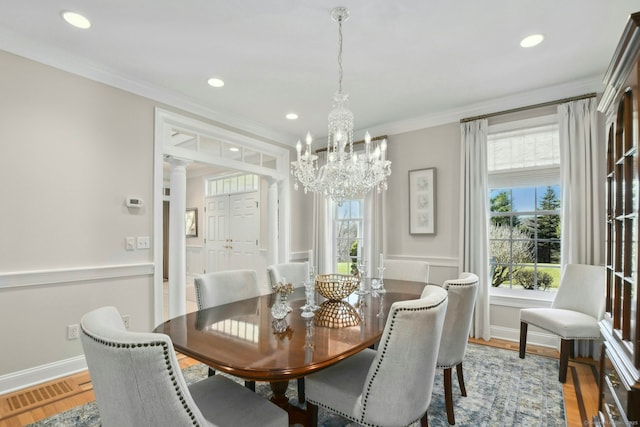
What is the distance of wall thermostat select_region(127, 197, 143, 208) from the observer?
3.08m

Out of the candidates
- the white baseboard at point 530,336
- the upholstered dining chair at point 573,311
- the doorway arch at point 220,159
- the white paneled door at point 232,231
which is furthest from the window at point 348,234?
the upholstered dining chair at point 573,311

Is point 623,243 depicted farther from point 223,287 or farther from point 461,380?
point 223,287

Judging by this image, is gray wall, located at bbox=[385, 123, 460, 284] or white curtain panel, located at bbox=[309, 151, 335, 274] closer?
gray wall, located at bbox=[385, 123, 460, 284]

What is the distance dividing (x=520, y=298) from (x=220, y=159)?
12.4 feet

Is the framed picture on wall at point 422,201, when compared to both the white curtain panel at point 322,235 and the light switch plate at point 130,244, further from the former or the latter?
the light switch plate at point 130,244

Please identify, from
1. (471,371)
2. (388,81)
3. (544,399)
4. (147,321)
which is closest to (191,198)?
(147,321)

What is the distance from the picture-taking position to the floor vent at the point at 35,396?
7.28ft

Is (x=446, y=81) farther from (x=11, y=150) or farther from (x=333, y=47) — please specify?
(x=11, y=150)

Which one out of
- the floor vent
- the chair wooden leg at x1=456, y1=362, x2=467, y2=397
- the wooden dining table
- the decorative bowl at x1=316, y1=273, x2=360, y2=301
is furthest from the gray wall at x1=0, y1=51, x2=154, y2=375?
the chair wooden leg at x1=456, y1=362, x2=467, y2=397

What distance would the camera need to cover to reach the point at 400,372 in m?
1.37

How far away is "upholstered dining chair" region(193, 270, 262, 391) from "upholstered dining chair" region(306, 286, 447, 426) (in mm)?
907

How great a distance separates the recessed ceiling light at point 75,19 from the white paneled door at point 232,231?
3.56 meters

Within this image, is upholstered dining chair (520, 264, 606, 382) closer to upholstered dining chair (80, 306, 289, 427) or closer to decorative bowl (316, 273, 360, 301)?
decorative bowl (316, 273, 360, 301)

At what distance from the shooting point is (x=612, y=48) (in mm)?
2568
